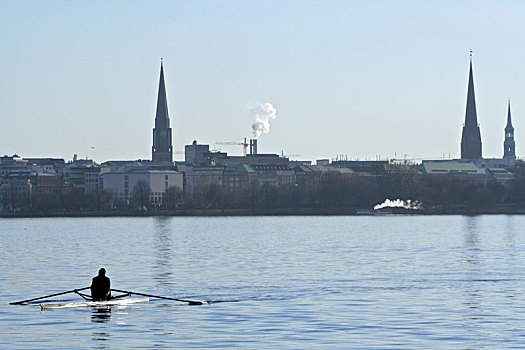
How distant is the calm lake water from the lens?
32.3m

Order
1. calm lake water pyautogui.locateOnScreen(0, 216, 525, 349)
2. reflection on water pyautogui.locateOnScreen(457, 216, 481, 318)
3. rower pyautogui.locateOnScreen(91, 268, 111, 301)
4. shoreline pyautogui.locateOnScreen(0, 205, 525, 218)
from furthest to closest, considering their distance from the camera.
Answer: shoreline pyautogui.locateOnScreen(0, 205, 525, 218)
rower pyautogui.locateOnScreen(91, 268, 111, 301)
reflection on water pyautogui.locateOnScreen(457, 216, 481, 318)
calm lake water pyautogui.locateOnScreen(0, 216, 525, 349)

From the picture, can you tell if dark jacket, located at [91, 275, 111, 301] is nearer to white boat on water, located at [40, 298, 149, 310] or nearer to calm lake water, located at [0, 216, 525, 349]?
white boat on water, located at [40, 298, 149, 310]

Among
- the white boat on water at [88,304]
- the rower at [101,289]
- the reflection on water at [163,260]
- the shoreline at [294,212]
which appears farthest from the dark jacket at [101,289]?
the shoreline at [294,212]

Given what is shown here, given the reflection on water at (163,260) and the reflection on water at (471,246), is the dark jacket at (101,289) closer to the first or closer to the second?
the reflection on water at (163,260)

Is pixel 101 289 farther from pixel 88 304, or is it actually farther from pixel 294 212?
pixel 294 212

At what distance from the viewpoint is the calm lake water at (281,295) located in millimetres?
32344

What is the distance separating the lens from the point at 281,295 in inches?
1650

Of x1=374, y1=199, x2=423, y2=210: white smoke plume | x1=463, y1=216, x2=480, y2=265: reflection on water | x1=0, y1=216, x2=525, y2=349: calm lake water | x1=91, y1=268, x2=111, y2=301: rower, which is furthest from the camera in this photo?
x1=374, y1=199, x2=423, y2=210: white smoke plume

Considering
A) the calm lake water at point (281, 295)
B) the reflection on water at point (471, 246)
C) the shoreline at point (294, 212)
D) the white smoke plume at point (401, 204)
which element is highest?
the white smoke plume at point (401, 204)

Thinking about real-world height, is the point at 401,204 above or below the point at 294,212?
above

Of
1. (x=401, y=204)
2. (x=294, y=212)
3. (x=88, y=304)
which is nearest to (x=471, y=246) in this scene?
(x=88, y=304)

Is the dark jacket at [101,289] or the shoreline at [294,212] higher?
the shoreline at [294,212]

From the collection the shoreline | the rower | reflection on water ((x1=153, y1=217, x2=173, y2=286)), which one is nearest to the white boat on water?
Result: the rower

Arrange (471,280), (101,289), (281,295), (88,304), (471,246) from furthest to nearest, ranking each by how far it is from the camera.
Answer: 1. (471,246)
2. (471,280)
3. (281,295)
4. (101,289)
5. (88,304)
